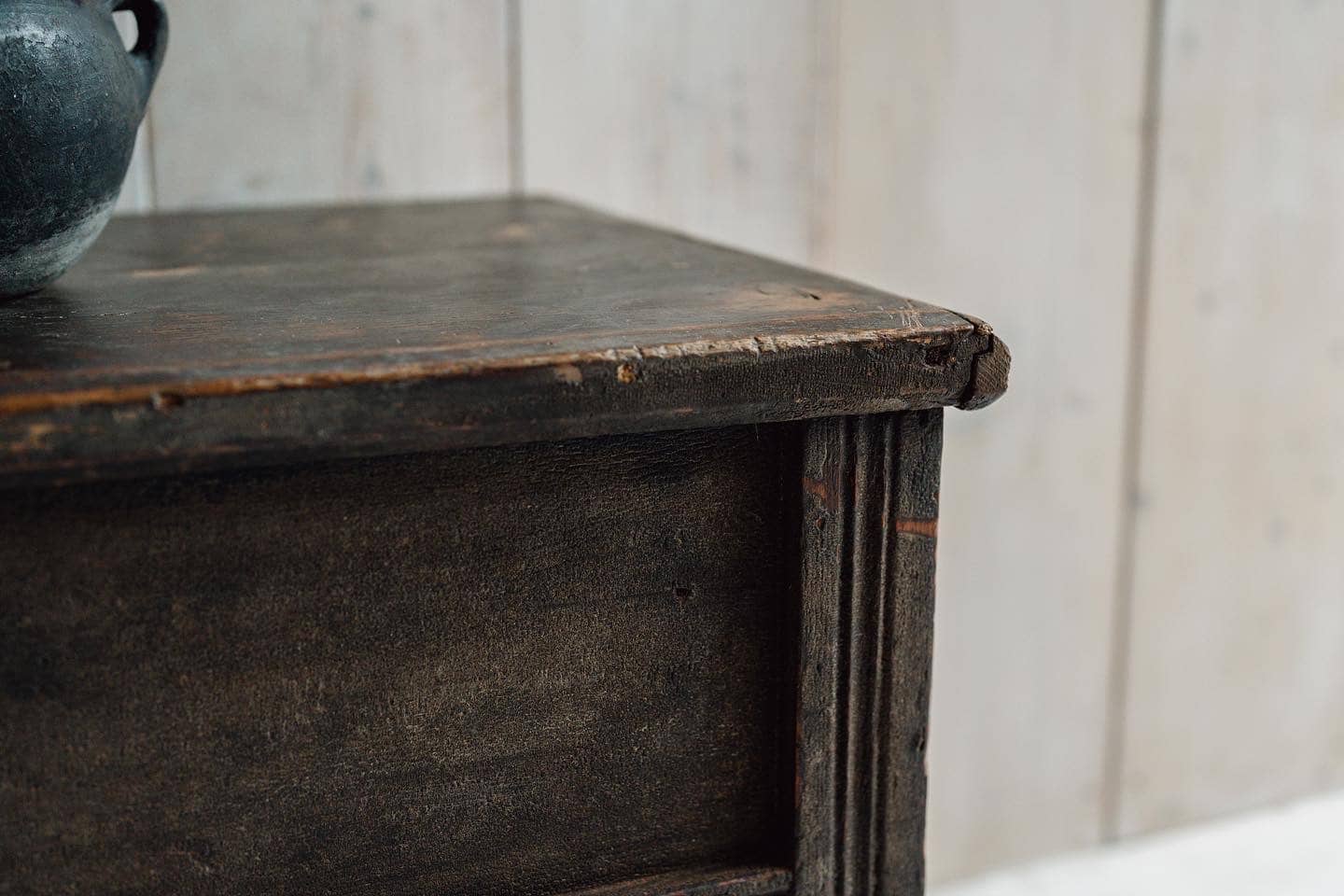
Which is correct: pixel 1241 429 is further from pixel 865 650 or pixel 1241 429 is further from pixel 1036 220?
pixel 865 650

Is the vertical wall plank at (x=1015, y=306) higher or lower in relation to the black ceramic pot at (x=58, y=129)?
lower

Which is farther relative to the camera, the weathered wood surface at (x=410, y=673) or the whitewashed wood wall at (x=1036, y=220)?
the whitewashed wood wall at (x=1036, y=220)

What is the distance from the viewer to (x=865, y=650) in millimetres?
546

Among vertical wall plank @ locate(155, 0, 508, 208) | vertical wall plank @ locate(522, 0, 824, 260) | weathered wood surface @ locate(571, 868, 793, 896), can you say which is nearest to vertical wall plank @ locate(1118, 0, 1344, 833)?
vertical wall plank @ locate(522, 0, 824, 260)

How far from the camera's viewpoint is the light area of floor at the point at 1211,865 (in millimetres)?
1309

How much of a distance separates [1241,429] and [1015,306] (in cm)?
29

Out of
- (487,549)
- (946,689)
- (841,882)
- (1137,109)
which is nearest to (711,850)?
(841,882)

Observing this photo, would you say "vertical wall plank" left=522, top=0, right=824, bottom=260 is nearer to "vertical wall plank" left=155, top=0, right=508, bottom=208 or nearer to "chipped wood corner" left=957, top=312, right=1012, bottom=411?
"vertical wall plank" left=155, top=0, right=508, bottom=208

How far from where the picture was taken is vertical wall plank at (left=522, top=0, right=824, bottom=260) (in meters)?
1.03

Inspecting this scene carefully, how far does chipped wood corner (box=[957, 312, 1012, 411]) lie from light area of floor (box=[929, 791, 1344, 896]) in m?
0.90

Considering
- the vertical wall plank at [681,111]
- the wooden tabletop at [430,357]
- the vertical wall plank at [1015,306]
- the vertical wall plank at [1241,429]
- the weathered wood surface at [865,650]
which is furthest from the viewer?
the vertical wall plank at [1241,429]

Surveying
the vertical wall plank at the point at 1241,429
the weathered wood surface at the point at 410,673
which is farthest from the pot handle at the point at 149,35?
the vertical wall plank at the point at 1241,429

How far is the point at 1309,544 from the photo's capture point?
137 centimetres

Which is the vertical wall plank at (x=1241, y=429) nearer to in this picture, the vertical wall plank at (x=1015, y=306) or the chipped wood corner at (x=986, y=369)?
the vertical wall plank at (x=1015, y=306)
